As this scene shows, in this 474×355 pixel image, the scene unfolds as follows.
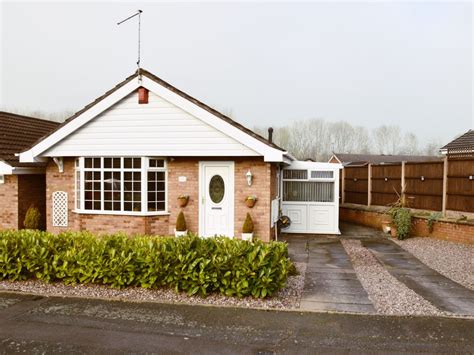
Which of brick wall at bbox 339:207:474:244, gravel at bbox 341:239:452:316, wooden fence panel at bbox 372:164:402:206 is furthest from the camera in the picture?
wooden fence panel at bbox 372:164:402:206

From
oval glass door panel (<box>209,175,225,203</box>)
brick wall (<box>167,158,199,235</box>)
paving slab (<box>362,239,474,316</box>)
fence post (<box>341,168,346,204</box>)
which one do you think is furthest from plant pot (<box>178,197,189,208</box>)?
fence post (<box>341,168,346,204</box>)

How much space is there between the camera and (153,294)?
7.72 metres

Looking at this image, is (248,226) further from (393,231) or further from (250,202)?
(393,231)

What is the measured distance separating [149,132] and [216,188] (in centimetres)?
258

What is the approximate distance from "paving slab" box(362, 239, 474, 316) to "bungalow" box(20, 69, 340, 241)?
347cm

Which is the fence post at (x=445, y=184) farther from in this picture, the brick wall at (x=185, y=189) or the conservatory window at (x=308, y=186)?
the brick wall at (x=185, y=189)

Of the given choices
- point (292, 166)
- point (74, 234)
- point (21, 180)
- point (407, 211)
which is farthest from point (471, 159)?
point (21, 180)

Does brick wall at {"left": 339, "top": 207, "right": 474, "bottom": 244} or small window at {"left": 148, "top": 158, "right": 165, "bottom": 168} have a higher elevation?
small window at {"left": 148, "top": 158, "right": 165, "bottom": 168}

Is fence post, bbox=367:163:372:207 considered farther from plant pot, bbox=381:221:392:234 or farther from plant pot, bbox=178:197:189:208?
plant pot, bbox=178:197:189:208

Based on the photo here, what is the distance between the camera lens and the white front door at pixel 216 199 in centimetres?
1245

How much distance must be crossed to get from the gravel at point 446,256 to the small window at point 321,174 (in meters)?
3.05

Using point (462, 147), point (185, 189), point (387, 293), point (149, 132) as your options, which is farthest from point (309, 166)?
point (462, 147)

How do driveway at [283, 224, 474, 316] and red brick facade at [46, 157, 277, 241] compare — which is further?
red brick facade at [46, 157, 277, 241]

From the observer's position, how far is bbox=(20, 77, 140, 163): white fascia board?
1229 cm
